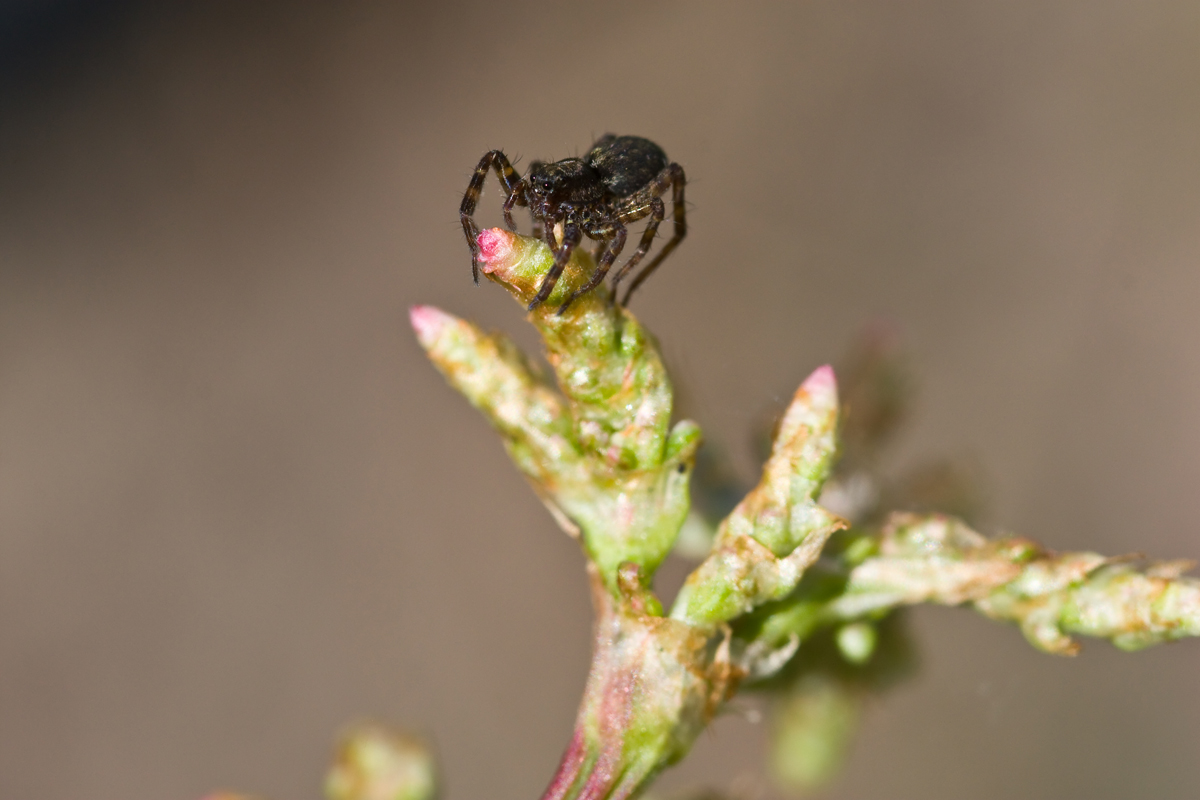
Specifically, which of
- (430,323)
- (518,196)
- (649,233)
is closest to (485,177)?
(518,196)

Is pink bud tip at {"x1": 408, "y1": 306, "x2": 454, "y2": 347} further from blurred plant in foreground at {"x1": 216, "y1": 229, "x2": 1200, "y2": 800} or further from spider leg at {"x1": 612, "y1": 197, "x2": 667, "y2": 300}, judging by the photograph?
spider leg at {"x1": 612, "y1": 197, "x2": 667, "y2": 300}

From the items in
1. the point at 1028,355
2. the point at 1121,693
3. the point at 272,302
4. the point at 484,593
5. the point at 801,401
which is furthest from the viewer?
the point at 272,302

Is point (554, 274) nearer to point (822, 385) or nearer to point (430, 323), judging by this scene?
point (430, 323)

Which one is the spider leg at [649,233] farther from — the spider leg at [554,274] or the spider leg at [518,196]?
the spider leg at [554,274]

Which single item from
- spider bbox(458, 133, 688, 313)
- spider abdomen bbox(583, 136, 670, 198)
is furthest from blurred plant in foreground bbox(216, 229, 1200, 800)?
spider abdomen bbox(583, 136, 670, 198)

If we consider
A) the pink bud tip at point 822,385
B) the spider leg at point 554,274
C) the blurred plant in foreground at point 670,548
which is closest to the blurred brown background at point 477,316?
the blurred plant in foreground at point 670,548

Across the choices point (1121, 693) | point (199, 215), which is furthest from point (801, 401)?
point (199, 215)

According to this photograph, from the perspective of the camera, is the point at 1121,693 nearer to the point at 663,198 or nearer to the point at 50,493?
the point at 663,198
